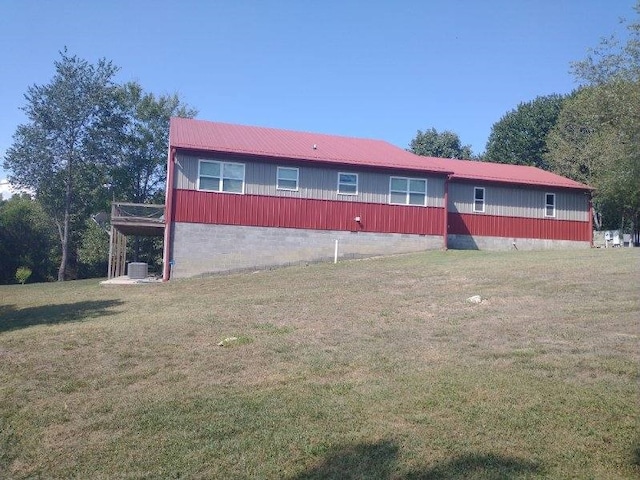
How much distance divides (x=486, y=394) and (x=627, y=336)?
2.87 metres

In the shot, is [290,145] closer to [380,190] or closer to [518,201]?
[380,190]

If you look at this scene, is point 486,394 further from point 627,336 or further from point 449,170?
point 449,170

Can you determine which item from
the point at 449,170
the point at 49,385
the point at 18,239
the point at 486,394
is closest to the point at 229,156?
the point at 449,170

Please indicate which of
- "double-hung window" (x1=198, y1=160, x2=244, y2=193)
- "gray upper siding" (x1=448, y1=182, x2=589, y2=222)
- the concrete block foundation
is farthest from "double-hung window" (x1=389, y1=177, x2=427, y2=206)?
"double-hung window" (x1=198, y1=160, x2=244, y2=193)

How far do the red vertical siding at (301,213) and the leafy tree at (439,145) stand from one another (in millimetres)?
26840

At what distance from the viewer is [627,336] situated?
7527 mm

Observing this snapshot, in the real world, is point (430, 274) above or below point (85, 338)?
above

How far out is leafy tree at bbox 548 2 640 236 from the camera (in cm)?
2567

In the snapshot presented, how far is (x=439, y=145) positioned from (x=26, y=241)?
3341 centimetres

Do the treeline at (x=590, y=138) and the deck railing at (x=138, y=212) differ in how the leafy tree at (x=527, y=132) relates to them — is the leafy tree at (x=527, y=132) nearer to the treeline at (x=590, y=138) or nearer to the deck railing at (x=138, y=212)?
the treeline at (x=590, y=138)

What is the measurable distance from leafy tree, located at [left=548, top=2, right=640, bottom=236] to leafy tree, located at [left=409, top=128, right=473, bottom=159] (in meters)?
9.44

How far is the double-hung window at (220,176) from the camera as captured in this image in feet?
73.4

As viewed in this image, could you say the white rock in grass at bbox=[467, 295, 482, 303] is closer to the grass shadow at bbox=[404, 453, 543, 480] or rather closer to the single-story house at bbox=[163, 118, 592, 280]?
the grass shadow at bbox=[404, 453, 543, 480]

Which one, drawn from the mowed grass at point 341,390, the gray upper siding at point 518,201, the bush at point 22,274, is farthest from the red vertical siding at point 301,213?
the bush at point 22,274
